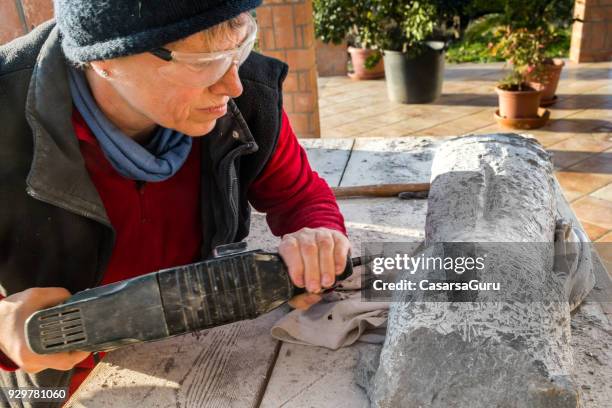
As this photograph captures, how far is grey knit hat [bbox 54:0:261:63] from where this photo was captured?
1.23 m

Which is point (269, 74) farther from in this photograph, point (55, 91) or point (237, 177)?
point (55, 91)

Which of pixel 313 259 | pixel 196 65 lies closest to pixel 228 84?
pixel 196 65

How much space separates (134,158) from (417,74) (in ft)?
17.8

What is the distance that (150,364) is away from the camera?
167cm

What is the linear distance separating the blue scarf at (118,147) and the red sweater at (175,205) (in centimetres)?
3

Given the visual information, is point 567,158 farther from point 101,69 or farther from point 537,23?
point 101,69

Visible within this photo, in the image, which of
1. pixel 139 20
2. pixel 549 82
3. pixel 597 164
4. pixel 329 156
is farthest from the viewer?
pixel 549 82

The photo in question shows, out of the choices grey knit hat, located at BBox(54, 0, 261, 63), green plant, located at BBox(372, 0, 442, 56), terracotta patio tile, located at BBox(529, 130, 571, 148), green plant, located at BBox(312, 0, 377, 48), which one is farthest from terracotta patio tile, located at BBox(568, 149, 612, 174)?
grey knit hat, located at BBox(54, 0, 261, 63)

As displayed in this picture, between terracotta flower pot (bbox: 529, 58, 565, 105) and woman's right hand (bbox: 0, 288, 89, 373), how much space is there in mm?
5344

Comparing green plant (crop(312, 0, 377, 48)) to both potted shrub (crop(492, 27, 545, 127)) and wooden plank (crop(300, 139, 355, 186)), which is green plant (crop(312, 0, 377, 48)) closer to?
potted shrub (crop(492, 27, 545, 127))

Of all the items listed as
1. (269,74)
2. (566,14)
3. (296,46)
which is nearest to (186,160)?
(269,74)

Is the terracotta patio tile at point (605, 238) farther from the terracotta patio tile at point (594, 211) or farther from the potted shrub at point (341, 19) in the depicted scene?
the potted shrub at point (341, 19)

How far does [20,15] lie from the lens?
2.97 metres

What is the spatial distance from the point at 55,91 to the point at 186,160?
0.43 m
